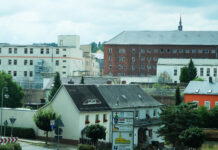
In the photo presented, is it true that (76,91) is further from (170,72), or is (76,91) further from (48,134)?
(170,72)

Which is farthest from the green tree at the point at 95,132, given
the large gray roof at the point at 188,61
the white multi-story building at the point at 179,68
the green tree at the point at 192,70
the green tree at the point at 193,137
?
the large gray roof at the point at 188,61

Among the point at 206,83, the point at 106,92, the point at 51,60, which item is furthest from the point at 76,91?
the point at 51,60

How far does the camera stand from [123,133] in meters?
31.9

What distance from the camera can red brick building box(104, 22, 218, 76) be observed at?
13875 centimetres

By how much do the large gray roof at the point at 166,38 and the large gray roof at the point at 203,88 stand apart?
6382 cm

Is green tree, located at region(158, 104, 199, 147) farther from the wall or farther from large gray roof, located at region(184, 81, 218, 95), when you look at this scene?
large gray roof, located at region(184, 81, 218, 95)

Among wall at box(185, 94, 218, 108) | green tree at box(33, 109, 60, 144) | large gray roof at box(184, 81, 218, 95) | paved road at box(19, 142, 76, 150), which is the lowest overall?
paved road at box(19, 142, 76, 150)

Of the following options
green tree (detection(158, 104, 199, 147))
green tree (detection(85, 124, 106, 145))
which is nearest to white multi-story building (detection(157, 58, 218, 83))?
green tree (detection(158, 104, 199, 147))

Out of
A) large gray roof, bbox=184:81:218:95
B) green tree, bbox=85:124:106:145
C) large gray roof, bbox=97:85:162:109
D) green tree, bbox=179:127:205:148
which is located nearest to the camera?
green tree, bbox=179:127:205:148

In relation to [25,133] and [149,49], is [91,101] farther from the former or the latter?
[149,49]

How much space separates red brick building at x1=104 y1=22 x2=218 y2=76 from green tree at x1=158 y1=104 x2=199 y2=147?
281ft

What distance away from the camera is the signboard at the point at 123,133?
31.6 meters

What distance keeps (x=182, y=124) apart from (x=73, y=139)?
1207cm

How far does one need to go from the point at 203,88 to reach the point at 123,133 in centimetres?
4472
